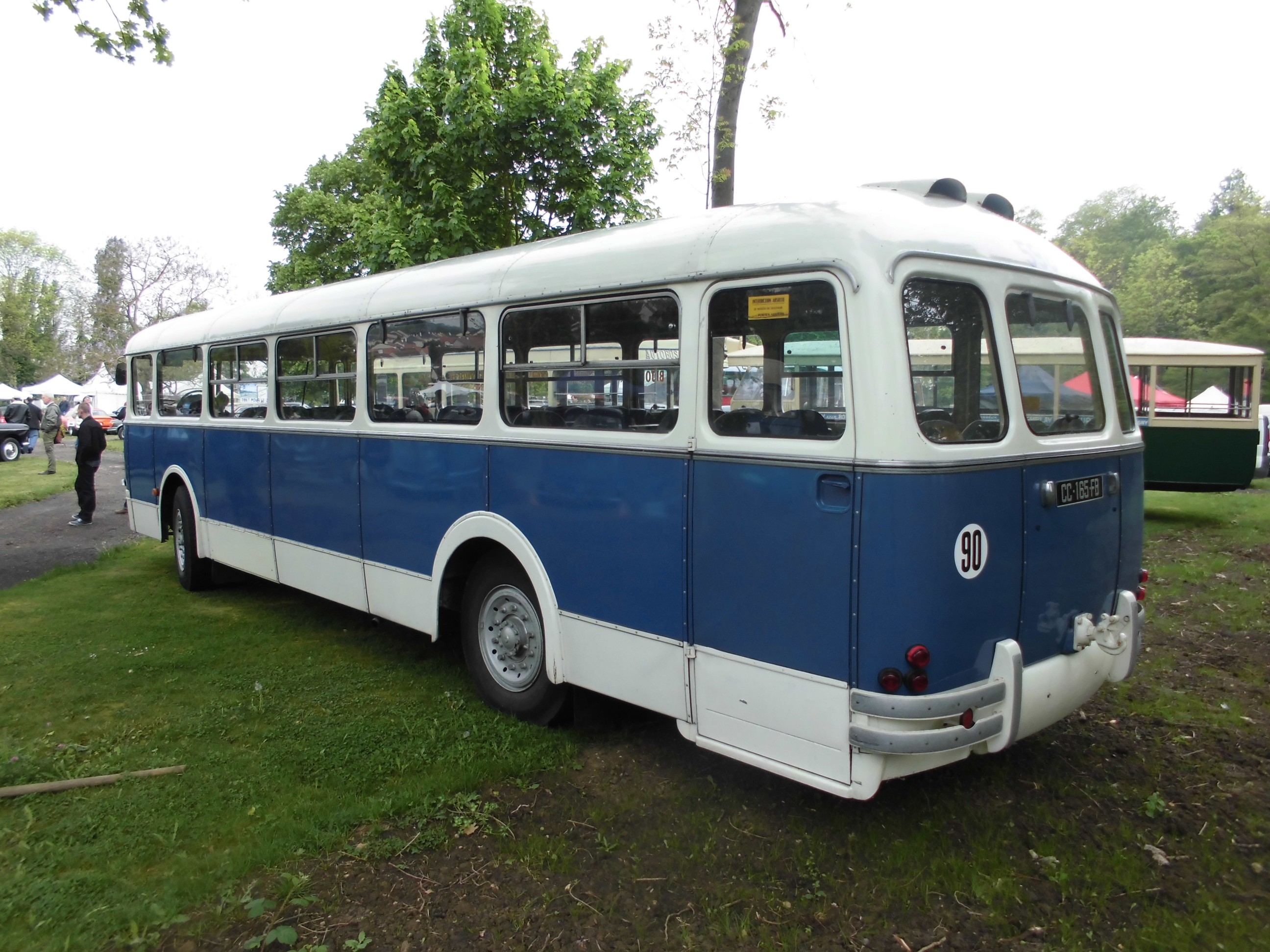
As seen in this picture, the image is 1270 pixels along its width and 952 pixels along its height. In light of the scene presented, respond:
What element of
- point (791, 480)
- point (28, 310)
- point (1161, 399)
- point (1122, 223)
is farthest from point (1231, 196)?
point (28, 310)

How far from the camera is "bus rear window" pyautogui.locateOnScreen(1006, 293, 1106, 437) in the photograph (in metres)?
3.83

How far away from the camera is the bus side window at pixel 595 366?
162 inches

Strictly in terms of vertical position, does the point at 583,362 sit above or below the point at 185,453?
above

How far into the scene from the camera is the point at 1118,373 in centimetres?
457

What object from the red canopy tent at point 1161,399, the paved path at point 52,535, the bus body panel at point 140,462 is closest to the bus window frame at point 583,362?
the bus body panel at point 140,462

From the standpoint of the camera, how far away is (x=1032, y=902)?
335 centimetres

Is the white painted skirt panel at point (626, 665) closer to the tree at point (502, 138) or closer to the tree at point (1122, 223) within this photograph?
the tree at point (502, 138)

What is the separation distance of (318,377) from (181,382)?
10.4 ft

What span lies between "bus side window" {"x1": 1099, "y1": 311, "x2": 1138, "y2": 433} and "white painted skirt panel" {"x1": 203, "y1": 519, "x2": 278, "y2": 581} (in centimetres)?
625

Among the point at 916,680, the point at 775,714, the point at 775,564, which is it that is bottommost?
the point at 775,714

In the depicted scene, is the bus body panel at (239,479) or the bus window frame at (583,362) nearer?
the bus window frame at (583,362)

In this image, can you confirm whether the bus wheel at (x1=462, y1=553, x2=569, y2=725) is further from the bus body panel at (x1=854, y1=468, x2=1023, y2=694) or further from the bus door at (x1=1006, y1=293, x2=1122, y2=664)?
the bus door at (x1=1006, y1=293, x2=1122, y2=664)

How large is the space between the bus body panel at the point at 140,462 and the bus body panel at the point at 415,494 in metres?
4.76

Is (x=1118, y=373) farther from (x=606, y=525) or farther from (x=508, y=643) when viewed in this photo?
(x=508, y=643)
